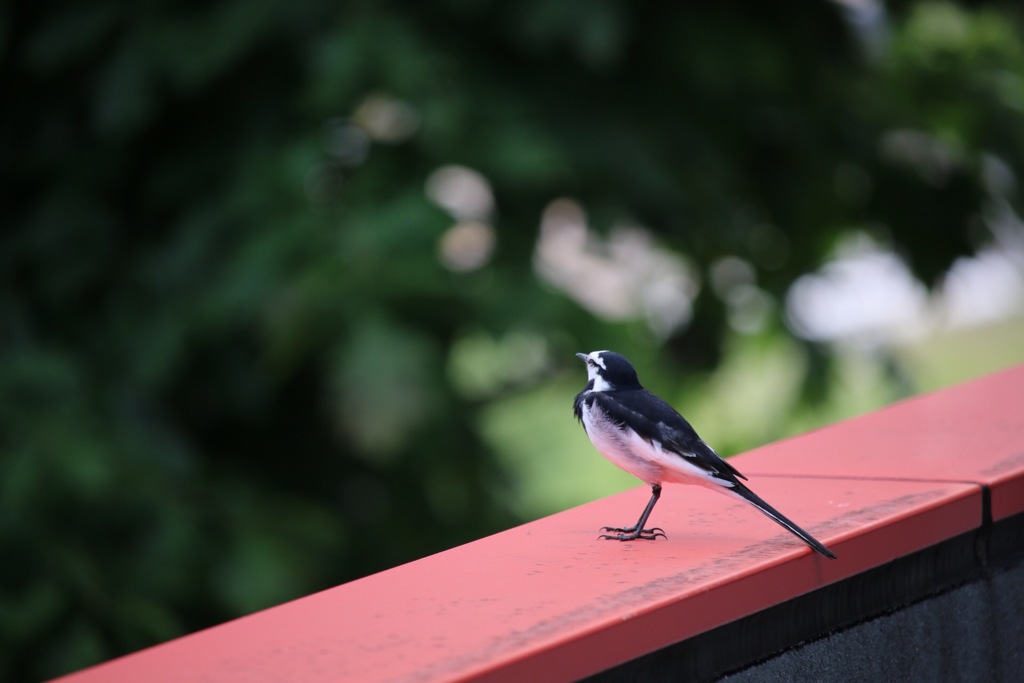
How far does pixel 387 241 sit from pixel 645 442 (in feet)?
6.54

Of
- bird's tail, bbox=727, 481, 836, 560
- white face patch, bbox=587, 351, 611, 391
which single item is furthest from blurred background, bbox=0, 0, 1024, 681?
bird's tail, bbox=727, 481, 836, 560

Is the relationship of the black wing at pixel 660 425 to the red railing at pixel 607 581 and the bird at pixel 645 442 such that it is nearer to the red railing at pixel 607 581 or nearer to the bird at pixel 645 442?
the bird at pixel 645 442

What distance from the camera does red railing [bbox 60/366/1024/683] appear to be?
1.72 m

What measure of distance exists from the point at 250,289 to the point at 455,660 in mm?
2576

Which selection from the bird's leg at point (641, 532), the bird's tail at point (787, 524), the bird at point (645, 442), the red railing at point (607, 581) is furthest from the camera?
the bird's leg at point (641, 532)

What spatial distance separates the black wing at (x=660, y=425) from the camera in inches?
83.7

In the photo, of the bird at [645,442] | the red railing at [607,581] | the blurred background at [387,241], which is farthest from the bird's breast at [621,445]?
the blurred background at [387,241]

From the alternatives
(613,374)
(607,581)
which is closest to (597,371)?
(613,374)

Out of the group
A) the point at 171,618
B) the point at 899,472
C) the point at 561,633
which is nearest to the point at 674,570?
the point at 561,633

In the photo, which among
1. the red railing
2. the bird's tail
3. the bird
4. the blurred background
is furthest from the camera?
the blurred background

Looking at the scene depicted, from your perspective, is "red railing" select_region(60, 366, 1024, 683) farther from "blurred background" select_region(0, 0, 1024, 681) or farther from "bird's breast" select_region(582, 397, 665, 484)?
"blurred background" select_region(0, 0, 1024, 681)

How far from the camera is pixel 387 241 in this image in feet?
13.1

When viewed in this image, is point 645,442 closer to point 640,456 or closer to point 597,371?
point 640,456

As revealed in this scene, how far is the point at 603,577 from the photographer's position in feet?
6.64
